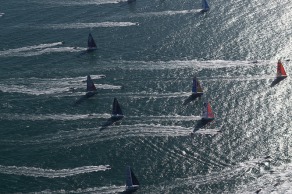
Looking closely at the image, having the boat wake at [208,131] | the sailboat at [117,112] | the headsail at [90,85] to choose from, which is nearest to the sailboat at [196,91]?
the boat wake at [208,131]

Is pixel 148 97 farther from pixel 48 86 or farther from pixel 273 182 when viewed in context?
pixel 273 182

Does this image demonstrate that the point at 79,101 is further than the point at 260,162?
Yes

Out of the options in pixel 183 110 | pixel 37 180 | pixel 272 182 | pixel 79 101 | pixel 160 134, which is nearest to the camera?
pixel 272 182

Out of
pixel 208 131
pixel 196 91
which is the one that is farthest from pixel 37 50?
pixel 208 131

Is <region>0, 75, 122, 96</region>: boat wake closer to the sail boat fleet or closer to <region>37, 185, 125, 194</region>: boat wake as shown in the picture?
the sail boat fleet

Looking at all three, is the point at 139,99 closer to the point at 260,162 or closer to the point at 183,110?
the point at 183,110

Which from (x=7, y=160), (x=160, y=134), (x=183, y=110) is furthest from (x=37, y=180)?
(x=183, y=110)

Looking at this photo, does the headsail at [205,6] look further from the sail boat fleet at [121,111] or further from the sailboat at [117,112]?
the sailboat at [117,112]
